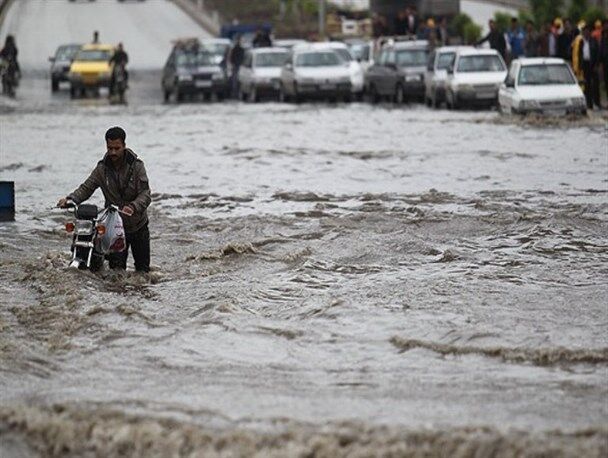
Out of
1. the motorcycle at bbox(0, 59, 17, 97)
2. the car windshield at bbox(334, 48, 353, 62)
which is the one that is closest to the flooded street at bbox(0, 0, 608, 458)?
the car windshield at bbox(334, 48, 353, 62)

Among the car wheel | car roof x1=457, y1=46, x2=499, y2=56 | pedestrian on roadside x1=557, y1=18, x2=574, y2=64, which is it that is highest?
pedestrian on roadside x1=557, y1=18, x2=574, y2=64

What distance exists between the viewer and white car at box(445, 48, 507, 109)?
39.1 meters

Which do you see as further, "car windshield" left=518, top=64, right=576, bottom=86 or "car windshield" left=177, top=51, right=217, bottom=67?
"car windshield" left=177, top=51, right=217, bottom=67

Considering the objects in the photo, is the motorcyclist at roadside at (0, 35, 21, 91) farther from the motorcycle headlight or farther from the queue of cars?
the motorcycle headlight

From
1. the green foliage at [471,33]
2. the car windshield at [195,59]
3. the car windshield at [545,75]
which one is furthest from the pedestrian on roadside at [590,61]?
the green foliage at [471,33]

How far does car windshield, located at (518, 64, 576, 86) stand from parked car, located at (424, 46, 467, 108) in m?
6.25

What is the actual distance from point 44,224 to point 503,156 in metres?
9.19

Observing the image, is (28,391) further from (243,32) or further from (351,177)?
(243,32)

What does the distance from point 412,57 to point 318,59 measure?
2322 mm

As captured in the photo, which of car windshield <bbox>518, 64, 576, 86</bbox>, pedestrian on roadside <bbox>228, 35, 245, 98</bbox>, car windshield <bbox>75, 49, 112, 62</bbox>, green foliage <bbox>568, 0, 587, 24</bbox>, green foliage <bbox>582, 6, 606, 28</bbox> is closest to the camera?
car windshield <bbox>518, 64, 576, 86</bbox>

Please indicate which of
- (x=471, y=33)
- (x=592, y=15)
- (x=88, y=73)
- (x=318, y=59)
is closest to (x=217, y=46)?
(x=88, y=73)

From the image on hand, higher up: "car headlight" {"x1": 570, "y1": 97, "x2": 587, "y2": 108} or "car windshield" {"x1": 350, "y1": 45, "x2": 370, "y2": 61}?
"car windshield" {"x1": 350, "y1": 45, "x2": 370, "y2": 61}

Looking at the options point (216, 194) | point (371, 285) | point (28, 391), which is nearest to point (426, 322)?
point (371, 285)

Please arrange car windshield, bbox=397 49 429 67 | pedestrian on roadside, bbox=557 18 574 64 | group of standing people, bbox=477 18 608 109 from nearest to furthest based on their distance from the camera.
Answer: group of standing people, bbox=477 18 608 109
pedestrian on roadside, bbox=557 18 574 64
car windshield, bbox=397 49 429 67
